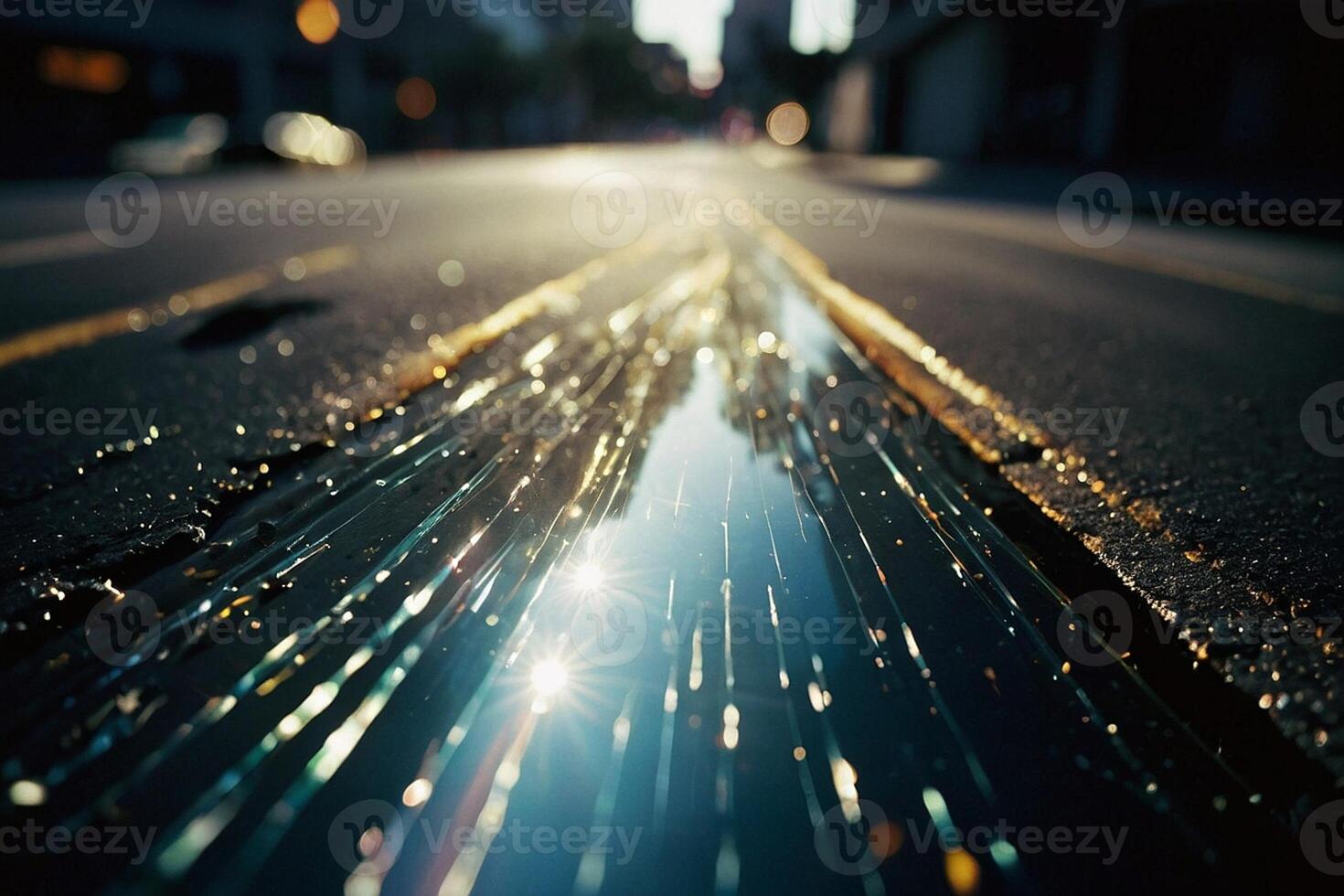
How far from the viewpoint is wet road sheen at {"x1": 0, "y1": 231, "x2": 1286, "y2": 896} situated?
48.6 inches

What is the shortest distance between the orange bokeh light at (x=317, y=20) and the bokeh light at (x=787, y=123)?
96.5 feet

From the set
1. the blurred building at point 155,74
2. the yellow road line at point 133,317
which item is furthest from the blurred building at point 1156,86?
the blurred building at point 155,74

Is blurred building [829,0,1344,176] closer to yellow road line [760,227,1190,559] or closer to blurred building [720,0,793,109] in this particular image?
yellow road line [760,227,1190,559]

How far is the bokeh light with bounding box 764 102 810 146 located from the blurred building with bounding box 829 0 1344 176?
33.3 meters

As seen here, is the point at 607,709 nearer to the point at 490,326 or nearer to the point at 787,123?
the point at 490,326

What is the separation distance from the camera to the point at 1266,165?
1773cm

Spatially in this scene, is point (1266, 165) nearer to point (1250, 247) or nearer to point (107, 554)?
point (1250, 247)

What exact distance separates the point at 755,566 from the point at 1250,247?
10.5 m

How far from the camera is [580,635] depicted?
171 centimetres

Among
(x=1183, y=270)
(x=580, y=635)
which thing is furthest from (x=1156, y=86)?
(x=580, y=635)

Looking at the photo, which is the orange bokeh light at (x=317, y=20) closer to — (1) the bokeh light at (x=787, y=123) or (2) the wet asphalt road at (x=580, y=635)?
(1) the bokeh light at (x=787, y=123)

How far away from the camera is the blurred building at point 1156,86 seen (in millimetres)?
17156

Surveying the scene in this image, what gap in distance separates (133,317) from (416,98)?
4840 cm

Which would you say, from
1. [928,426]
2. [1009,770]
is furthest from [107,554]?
[928,426]
